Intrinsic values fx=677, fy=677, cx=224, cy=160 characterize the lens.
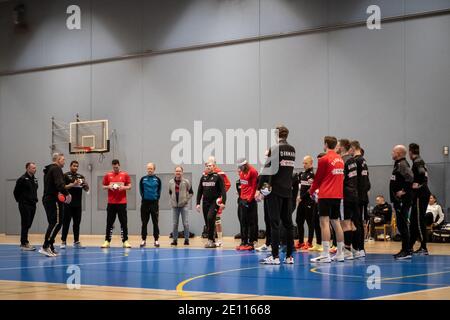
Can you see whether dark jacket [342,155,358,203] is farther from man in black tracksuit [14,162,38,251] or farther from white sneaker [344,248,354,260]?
man in black tracksuit [14,162,38,251]

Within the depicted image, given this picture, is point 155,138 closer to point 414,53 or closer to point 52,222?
point 414,53

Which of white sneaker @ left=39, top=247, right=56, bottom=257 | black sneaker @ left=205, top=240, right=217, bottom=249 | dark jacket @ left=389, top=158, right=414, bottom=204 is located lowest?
black sneaker @ left=205, top=240, right=217, bottom=249

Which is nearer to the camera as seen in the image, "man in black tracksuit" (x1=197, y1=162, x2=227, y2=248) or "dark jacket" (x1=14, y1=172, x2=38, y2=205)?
"dark jacket" (x1=14, y1=172, x2=38, y2=205)

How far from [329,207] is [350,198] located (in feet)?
2.73

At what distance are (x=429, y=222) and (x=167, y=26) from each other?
13.0 meters

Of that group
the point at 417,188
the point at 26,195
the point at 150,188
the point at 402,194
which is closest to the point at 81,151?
the point at 150,188

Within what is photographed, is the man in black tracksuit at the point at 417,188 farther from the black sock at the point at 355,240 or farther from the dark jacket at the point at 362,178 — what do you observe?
the black sock at the point at 355,240

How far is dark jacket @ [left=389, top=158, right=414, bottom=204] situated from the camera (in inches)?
509

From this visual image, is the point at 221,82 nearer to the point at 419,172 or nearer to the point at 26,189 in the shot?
the point at 26,189

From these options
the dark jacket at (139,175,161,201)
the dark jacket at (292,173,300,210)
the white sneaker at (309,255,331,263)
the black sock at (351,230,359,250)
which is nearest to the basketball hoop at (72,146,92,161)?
the dark jacket at (139,175,161,201)

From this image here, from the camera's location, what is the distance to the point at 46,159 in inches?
1167

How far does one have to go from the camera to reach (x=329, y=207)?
12.1 m

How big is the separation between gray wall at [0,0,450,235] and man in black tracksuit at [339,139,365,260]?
8881mm
